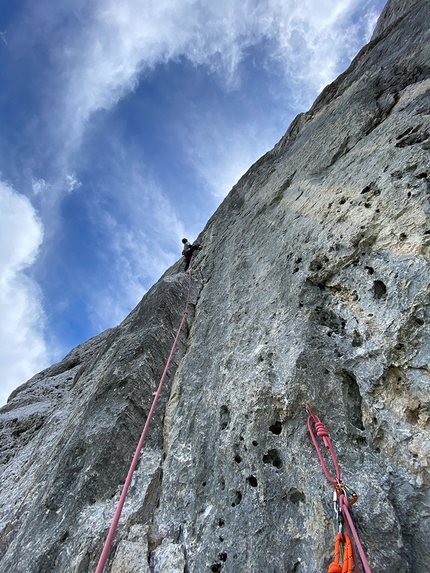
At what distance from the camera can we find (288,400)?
416 centimetres

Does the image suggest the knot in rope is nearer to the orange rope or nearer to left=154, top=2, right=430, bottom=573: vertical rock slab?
left=154, top=2, right=430, bottom=573: vertical rock slab

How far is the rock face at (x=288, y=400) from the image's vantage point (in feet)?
11.0

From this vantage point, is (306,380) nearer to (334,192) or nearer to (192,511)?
(192,511)

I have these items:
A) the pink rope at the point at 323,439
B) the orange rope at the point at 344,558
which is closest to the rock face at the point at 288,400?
the pink rope at the point at 323,439

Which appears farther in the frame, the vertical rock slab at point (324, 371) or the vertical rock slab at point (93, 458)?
the vertical rock slab at point (93, 458)

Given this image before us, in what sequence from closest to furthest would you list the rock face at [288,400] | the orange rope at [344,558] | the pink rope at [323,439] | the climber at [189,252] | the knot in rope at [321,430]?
the orange rope at [344,558]
the pink rope at [323,439]
the rock face at [288,400]
the knot in rope at [321,430]
the climber at [189,252]

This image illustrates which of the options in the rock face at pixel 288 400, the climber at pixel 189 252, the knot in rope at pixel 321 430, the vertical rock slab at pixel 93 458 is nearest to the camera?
the rock face at pixel 288 400

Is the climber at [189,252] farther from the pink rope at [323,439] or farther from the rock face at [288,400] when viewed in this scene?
the pink rope at [323,439]

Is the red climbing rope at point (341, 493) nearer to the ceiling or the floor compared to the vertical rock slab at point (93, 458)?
nearer to the floor

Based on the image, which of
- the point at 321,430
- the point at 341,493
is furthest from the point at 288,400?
the point at 341,493

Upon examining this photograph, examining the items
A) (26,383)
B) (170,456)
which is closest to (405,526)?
(170,456)

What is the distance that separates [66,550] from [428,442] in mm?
4255

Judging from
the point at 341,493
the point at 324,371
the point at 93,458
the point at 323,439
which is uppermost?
the point at 93,458

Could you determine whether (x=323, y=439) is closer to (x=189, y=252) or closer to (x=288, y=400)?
(x=288, y=400)
